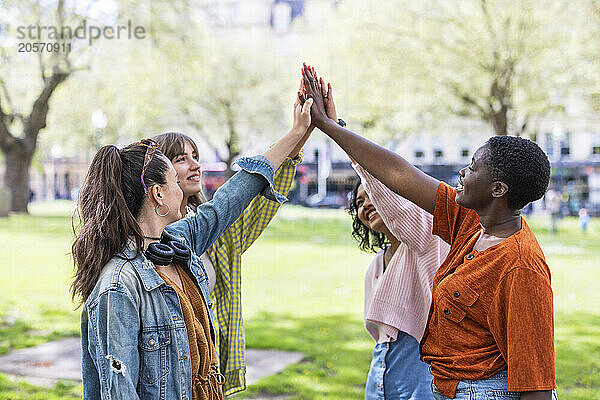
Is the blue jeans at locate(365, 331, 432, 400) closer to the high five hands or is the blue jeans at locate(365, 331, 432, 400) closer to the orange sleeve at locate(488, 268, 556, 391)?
the orange sleeve at locate(488, 268, 556, 391)

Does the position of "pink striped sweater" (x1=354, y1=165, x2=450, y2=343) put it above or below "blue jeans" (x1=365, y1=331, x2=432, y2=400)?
above

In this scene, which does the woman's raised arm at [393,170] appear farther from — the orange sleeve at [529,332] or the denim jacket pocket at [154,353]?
the denim jacket pocket at [154,353]

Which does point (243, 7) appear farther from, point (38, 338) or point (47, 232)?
point (38, 338)

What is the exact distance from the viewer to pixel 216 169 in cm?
5706

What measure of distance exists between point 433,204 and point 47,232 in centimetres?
1995

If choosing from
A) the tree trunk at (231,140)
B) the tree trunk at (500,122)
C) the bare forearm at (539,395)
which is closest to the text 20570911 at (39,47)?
the bare forearm at (539,395)

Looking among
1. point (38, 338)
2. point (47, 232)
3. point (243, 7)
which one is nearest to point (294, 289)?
point (38, 338)

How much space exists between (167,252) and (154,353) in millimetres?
350

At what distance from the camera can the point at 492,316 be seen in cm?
212

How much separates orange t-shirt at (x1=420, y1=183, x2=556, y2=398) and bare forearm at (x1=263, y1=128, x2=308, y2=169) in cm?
86

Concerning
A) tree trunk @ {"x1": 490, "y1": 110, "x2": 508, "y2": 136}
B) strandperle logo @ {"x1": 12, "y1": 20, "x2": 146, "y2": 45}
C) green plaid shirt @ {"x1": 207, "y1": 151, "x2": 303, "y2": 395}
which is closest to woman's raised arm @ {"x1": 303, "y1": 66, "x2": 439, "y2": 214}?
green plaid shirt @ {"x1": 207, "y1": 151, "x2": 303, "y2": 395}

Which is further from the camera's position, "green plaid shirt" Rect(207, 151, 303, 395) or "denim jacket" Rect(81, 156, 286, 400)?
"green plaid shirt" Rect(207, 151, 303, 395)

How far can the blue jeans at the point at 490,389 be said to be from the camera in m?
2.14

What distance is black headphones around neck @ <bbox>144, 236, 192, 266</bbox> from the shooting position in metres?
2.27
